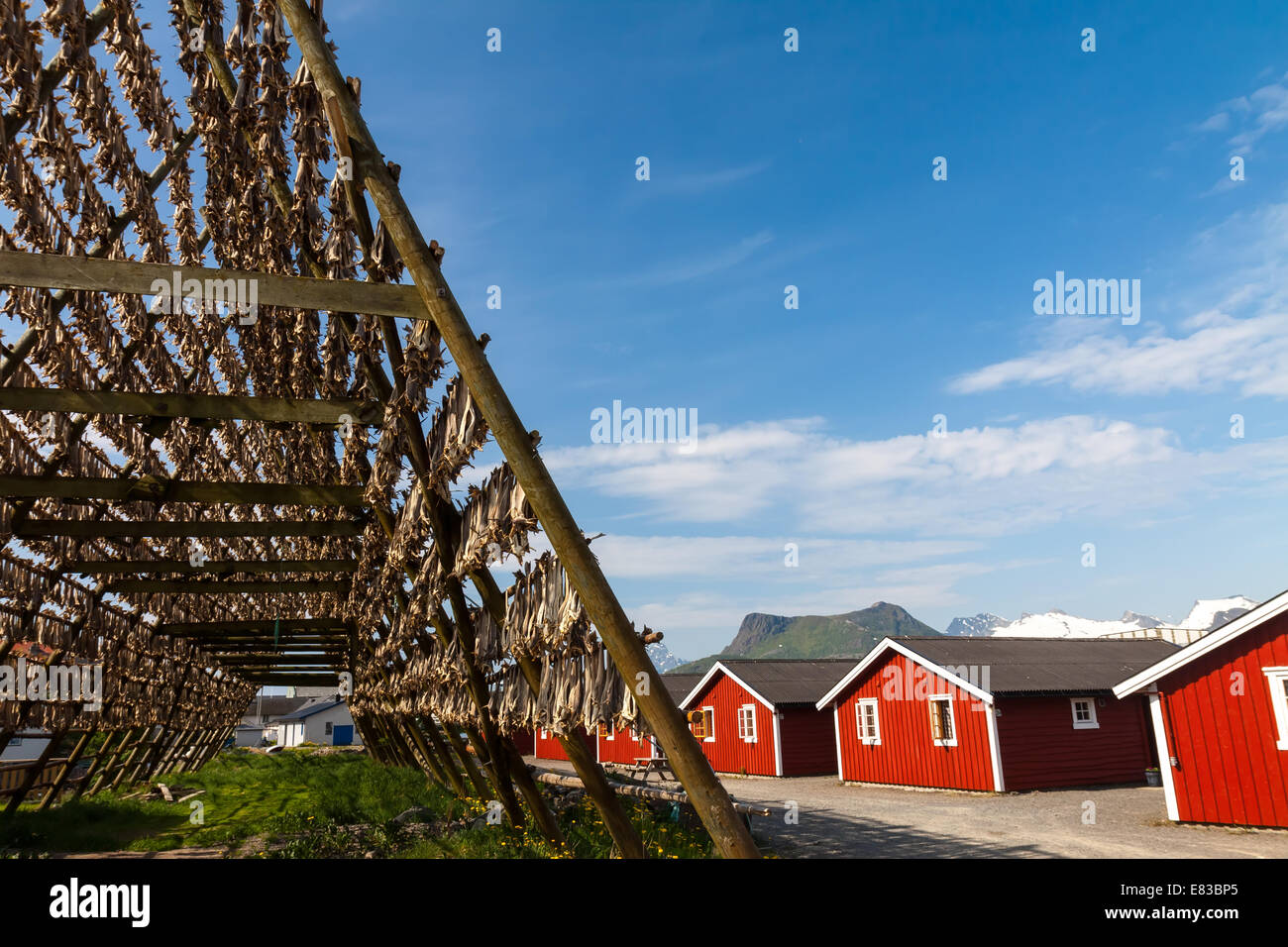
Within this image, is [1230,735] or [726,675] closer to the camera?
[1230,735]

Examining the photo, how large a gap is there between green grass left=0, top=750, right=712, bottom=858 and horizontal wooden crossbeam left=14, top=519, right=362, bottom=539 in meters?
3.89

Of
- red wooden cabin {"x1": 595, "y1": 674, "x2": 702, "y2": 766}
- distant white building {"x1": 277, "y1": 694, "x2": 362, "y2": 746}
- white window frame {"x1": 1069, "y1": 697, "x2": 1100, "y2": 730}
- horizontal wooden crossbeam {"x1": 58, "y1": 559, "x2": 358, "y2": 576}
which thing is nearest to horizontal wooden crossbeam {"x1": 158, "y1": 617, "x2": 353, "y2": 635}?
horizontal wooden crossbeam {"x1": 58, "y1": 559, "x2": 358, "y2": 576}

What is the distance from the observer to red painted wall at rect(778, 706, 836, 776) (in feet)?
108

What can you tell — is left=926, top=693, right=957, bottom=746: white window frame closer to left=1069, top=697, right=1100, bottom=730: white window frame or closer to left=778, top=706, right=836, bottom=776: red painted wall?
left=1069, top=697, right=1100, bottom=730: white window frame

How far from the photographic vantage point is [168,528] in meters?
10.2

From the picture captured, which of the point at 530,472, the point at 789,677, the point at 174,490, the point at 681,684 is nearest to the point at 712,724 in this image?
the point at 789,677

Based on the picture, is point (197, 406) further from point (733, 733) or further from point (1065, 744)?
point (733, 733)

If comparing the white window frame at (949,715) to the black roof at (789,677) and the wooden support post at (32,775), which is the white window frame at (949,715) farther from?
the wooden support post at (32,775)

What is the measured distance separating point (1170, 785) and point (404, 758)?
2014cm

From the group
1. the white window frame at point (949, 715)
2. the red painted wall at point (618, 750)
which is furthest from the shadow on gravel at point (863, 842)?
the red painted wall at point (618, 750)

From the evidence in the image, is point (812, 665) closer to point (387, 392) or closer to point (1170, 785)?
point (1170, 785)

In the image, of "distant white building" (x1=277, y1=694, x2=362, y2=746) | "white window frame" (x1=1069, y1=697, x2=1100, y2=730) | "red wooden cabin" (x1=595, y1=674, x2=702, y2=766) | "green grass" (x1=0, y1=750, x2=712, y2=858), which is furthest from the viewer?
"distant white building" (x1=277, y1=694, x2=362, y2=746)
